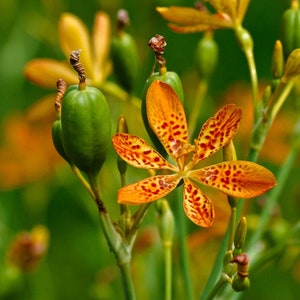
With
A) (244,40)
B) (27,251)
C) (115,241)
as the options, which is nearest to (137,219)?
(115,241)

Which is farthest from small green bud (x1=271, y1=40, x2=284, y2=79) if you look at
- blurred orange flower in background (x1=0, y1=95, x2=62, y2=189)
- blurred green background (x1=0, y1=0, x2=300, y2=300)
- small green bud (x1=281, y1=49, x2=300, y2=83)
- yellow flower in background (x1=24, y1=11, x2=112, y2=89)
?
blurred orange flower in background (x1=0, y1=95, x2=62, y2=189)

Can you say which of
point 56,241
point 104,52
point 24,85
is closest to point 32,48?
point 24,85

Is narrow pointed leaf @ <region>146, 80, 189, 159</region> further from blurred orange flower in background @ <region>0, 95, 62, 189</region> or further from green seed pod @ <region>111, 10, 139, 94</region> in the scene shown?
blurred orange flower in background @ <region>0, 95, 62, 189</region>

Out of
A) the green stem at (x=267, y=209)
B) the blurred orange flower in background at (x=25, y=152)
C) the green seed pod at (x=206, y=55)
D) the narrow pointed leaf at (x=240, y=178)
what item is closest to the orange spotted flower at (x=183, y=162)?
the narrow pointed leaf at (x=240, y=178)

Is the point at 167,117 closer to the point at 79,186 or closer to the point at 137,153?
the point at 137,153

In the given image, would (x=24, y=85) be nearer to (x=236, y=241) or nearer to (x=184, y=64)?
(x=184, y=64)
